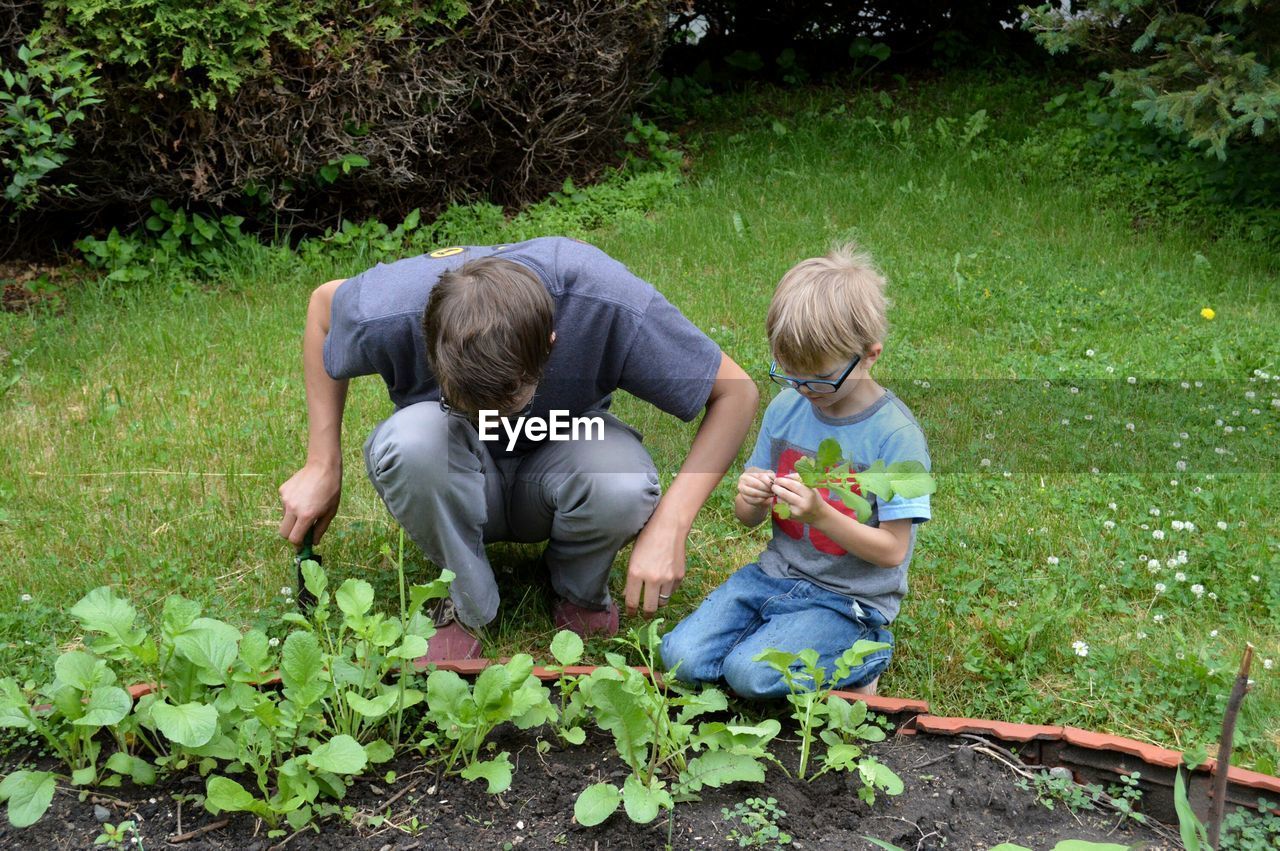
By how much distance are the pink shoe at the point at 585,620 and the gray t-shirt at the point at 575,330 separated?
0.53 meters

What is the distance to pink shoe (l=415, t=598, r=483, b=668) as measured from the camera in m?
2.51

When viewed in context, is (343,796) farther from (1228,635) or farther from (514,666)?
(1228,635)

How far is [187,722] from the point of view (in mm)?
1786

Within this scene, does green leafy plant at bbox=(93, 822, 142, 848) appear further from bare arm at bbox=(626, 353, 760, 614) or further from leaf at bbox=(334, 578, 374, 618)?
bare arm at bbox=(626, 353, 760, 614)

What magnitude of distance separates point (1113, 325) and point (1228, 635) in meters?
2.14

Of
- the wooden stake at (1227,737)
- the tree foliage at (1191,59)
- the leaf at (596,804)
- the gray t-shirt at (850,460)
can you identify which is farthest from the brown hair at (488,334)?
the tree foliage at (1191,59)

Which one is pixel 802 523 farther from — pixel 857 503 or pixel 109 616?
pixel 109 616

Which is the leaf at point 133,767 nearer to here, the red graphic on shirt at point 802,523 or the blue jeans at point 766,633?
the blue jeans at point 766,633

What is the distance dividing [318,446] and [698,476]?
0.83 meters

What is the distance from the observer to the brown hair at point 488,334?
6.67 feet

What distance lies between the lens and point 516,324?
2053 millimetres

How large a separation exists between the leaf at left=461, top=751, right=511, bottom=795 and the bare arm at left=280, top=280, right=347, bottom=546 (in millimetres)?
783

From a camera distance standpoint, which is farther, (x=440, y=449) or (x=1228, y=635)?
(x=1228, y=635)

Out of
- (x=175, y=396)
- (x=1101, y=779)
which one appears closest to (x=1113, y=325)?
(x=1101, y=779)
